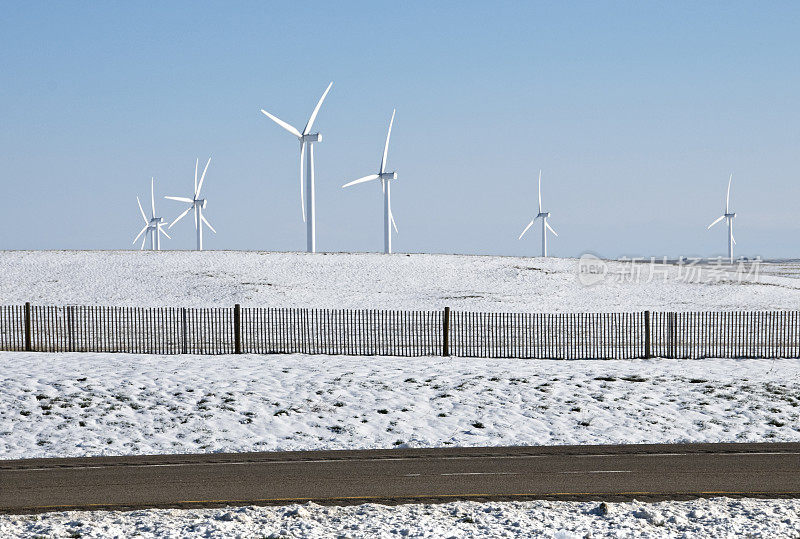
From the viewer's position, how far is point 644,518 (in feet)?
37.1

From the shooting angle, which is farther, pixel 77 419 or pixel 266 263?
pixel 266 263

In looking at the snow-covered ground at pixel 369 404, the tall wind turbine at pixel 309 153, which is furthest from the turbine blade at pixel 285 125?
the snow-covered ground at pixel 369 404

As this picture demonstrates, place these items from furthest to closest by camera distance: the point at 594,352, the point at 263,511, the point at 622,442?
1. the point at 594,352
2. the point at 622,442
3. the point at 263,511

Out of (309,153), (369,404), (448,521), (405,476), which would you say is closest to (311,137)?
(309,153)

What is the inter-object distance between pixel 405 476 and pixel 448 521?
3.09 meters

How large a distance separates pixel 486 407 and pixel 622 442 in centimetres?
423

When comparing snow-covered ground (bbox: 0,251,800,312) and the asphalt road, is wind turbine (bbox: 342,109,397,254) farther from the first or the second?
the asphalt road

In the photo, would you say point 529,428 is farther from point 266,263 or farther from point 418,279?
point 266,263

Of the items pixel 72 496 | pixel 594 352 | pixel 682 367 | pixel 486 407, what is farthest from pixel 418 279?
pixel 72 496

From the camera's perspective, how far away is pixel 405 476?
46.8 ft

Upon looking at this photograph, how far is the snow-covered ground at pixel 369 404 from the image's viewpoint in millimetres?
18453

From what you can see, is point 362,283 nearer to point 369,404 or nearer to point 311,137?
point 311,137

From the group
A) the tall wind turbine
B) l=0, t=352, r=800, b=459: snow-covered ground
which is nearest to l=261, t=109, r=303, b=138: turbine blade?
the tall wind turbine

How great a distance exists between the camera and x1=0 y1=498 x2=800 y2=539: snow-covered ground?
35.2 ft
